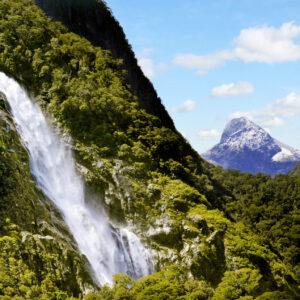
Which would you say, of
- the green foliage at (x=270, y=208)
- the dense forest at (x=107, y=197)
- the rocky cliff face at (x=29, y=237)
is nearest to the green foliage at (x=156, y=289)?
the dense forest at (x=107, y=197)

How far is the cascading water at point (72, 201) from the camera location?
89.4 feet

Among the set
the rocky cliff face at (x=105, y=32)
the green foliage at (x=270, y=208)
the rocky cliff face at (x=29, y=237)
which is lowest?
the green foliage at (x=270, y=208)

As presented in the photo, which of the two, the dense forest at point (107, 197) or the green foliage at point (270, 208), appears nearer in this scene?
the dense forest at point (107, 197)

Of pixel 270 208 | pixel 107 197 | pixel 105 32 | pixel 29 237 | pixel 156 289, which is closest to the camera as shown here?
pixel 156 289

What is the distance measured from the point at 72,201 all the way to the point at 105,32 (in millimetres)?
28438

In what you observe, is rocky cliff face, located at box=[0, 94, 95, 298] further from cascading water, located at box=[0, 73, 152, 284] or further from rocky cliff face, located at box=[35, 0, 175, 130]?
rocky cliff face, located at box=[35, 0, 175, 130]

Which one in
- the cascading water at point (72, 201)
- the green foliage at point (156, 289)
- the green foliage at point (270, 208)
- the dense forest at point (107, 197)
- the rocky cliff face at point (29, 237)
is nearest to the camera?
the rocky cliff face at point (29, 237)

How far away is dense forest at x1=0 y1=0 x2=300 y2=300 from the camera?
2177 cm

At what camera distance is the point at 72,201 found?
2912 centimetres

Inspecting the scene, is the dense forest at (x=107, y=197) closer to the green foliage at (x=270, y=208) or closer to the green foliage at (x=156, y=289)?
the green foliage at (x=156, y=289)

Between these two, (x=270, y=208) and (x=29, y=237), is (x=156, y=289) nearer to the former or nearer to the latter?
(x=29, y=237)

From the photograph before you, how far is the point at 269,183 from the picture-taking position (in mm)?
84938

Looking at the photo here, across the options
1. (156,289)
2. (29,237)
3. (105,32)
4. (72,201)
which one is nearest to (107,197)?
(72,201)

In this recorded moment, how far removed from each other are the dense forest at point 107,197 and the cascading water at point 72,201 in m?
1.09
